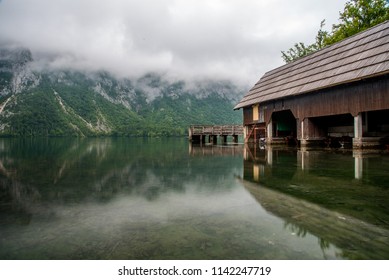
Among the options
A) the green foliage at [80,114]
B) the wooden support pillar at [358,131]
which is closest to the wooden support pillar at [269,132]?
the wooden support pillar at [358,131]

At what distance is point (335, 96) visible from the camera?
20766 millimetres

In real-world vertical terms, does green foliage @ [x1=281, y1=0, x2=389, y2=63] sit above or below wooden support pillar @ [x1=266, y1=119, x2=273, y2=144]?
above

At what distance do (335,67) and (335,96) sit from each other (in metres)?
2.36

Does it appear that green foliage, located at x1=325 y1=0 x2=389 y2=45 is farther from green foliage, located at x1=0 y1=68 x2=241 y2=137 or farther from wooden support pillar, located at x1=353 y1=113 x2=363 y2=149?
green foliage, located at x1=0 y1=68 x2=241 y2=137

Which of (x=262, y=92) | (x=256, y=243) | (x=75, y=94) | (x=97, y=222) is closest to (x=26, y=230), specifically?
(x=97, y=222)

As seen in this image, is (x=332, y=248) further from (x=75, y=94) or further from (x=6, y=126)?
(x=75, y=94)

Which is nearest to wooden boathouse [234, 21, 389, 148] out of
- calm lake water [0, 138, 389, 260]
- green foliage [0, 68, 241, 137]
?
calm lake water [0, 138, 389, 260]

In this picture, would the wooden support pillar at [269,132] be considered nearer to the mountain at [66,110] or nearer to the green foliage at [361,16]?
the green foliage at [361,16]

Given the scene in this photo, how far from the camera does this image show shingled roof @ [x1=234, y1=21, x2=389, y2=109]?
17938 millimetres

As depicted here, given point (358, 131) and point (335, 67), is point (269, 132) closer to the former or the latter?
point (335, 67)

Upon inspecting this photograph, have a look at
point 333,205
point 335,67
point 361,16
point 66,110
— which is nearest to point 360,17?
point 361,16

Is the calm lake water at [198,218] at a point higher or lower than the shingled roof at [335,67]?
lower

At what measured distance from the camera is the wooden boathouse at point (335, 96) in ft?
59.2
